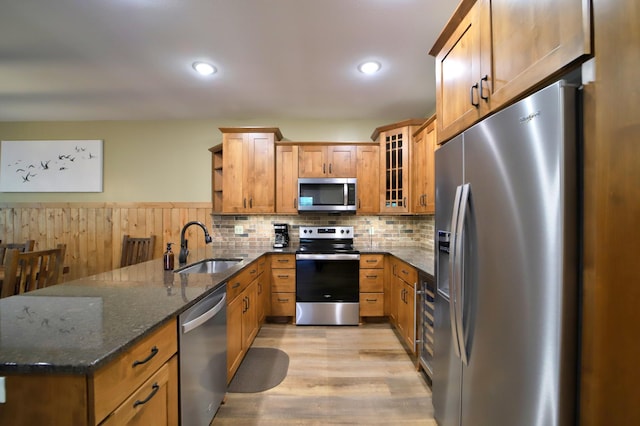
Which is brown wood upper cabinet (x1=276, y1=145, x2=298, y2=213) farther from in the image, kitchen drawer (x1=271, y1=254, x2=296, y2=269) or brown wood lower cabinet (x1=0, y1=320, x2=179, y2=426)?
brown wood lower cabinet (x1=0, y1=320, x2=179, y2=426)

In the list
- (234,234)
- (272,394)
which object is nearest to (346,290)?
(272,394)

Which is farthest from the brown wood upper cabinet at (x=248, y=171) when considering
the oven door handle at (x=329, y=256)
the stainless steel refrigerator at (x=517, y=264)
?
the stainless steel refrigerator at (x=517, y=264)

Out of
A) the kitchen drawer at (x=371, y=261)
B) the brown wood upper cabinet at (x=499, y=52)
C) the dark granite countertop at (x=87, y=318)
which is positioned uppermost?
the brown wood upper cabinet at (x=499, y=52)

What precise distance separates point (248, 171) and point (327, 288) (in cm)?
170

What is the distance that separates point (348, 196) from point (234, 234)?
164cm

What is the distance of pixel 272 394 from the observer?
1846mm

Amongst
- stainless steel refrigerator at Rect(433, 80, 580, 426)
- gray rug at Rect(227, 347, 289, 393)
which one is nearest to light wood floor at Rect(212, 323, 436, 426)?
gray rug at Rect(227, 347, 289, 393)

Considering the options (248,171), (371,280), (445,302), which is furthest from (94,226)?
(445,302)

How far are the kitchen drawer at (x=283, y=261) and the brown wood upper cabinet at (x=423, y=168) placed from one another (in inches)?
58.6

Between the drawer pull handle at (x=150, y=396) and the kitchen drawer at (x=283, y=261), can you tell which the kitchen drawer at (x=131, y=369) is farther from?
the kitchen drawer at (x=283, y=261)

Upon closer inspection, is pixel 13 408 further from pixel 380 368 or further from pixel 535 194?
pixel 380 368

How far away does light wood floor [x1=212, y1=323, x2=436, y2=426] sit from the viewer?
5.40 feet

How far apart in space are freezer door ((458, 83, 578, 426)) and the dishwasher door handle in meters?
1.21

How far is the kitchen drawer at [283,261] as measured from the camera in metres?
3.03
